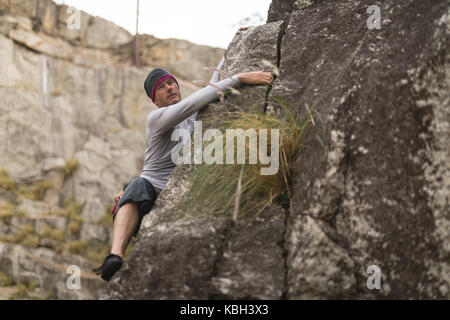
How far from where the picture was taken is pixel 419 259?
224 cm

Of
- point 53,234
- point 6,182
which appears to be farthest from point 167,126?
point 6,182

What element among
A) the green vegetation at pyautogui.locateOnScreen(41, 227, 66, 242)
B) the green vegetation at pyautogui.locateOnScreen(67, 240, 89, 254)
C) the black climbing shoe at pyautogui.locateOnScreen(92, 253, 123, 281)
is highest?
the black climbing shoe at pyautogui.locateOnScreen(92, 253, 123, 281)

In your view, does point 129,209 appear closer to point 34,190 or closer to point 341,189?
point 341,189

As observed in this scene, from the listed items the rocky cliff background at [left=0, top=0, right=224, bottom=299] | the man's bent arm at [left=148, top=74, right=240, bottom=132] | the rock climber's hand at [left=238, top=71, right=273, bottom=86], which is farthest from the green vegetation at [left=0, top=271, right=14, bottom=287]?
the rock climber's hand at [left=238, top=71, right=273, bottom=86]

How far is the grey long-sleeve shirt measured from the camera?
10.6 ft

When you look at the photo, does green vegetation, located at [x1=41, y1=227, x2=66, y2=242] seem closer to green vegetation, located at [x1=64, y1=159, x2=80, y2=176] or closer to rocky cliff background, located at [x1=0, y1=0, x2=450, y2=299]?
green vegetation, located at [x1=64, y1=159, x2=80, y2=176]

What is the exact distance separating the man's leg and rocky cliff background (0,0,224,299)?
1245 cm

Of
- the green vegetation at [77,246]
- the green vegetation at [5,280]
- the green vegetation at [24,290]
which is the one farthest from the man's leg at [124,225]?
the green vegetation at [77,246]

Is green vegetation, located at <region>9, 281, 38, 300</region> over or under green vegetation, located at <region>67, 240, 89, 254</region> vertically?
under

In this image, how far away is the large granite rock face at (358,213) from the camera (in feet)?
7.42

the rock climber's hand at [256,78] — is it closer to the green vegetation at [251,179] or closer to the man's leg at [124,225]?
the green vegetation at [251,179]
